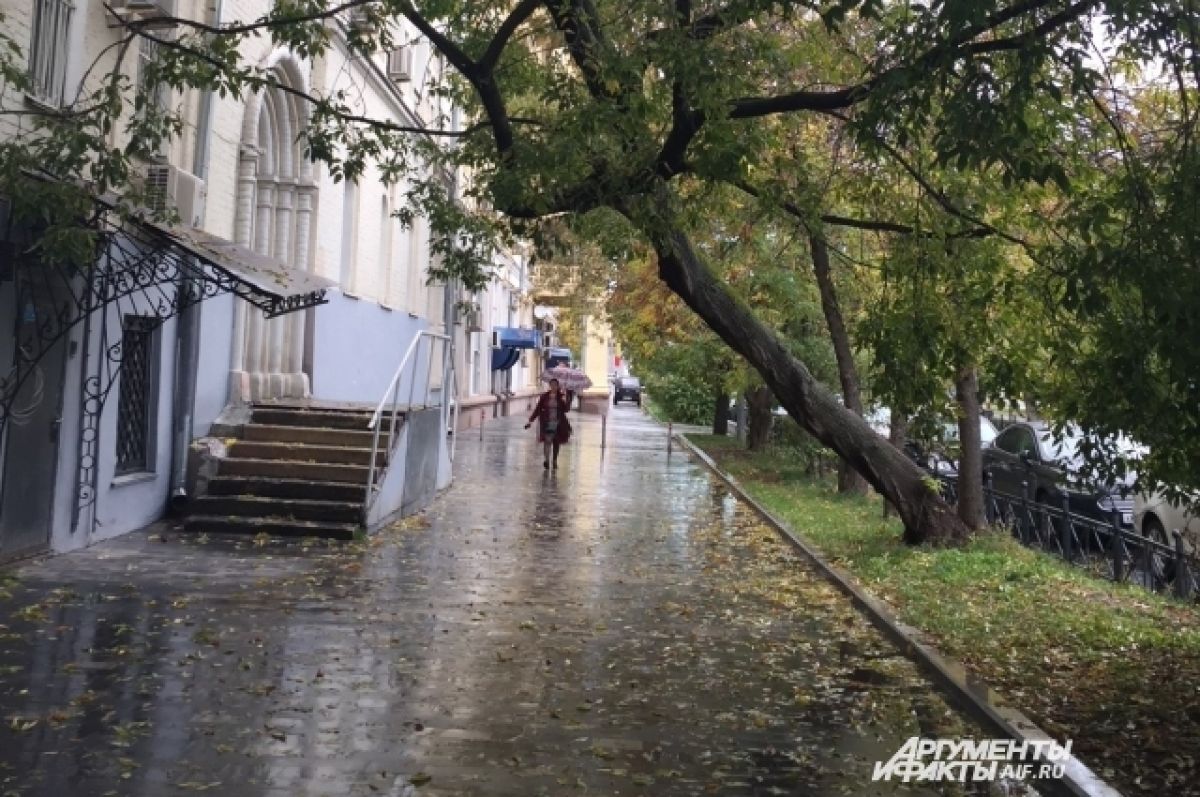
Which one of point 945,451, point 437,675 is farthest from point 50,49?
point 945,451

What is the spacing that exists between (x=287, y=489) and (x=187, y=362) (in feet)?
5.54

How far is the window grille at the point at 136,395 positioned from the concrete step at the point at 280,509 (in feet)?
2.41

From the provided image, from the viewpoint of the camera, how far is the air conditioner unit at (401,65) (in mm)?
20734

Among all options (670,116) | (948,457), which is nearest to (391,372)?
(948,457)

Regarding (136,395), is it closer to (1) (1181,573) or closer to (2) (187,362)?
(2) (187,362)

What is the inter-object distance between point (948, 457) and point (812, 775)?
10.4m

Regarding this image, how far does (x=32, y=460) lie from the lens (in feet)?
31.2

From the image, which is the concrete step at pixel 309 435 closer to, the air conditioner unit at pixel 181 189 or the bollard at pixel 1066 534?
the air conditioner unit at pixel 181 189

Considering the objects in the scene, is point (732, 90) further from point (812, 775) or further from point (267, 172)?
point (267, 172)

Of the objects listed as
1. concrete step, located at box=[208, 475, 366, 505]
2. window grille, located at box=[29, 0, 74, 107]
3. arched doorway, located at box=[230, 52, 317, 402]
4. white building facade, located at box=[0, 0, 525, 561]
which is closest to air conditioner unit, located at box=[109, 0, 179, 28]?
white building facade, located at box=[0, 0, 525, 561]

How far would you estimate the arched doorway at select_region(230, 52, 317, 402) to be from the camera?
14.3 metres

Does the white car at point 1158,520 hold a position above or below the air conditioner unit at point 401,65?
below

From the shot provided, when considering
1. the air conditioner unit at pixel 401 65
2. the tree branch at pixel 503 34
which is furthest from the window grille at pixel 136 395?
the air conditioner unit at pixel 401 65

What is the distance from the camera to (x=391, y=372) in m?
21.2
